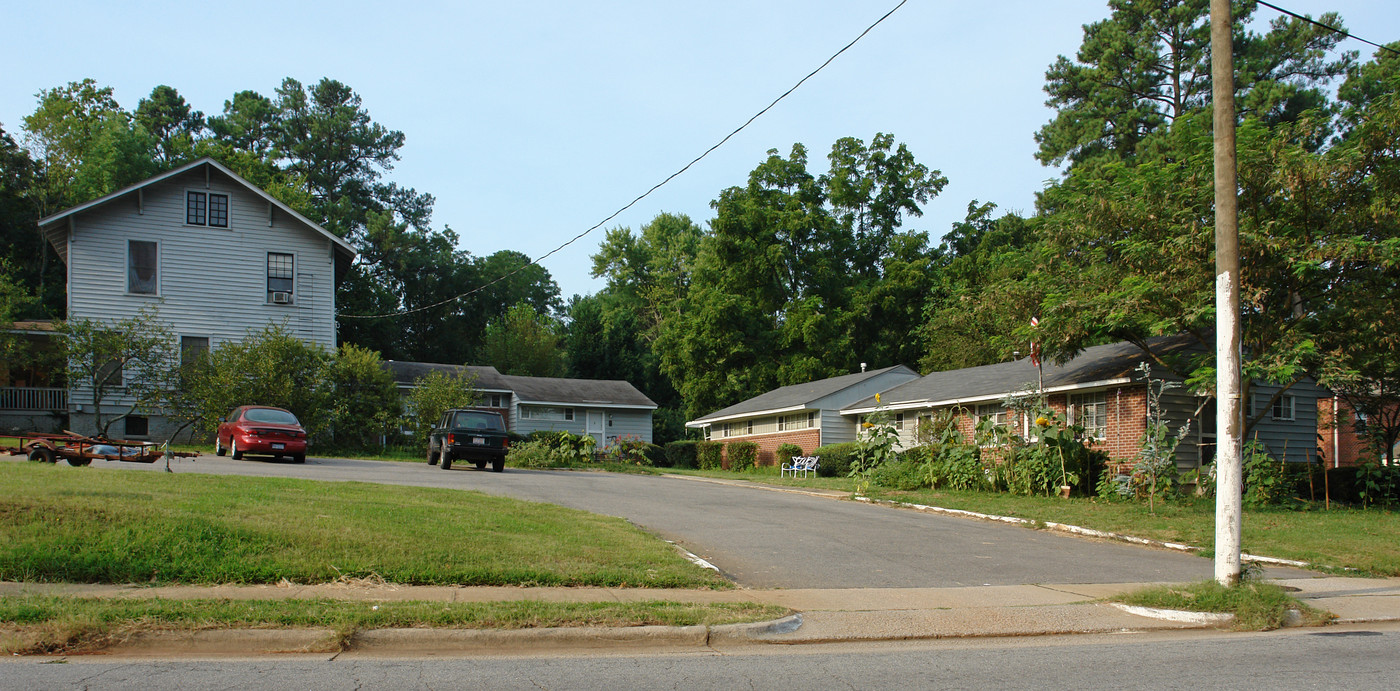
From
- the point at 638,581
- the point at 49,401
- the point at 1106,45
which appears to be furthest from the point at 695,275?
the point at 638,581

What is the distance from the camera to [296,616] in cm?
698

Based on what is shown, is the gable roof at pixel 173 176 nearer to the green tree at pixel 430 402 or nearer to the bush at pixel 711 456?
the green tree at pixel 430 402

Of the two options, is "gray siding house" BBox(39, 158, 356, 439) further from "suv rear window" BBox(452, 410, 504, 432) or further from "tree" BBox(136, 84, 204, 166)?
"tree" BBox(136, 84, 204, 166)

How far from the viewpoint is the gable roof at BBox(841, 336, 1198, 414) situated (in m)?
23.4

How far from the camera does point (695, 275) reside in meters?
56.6

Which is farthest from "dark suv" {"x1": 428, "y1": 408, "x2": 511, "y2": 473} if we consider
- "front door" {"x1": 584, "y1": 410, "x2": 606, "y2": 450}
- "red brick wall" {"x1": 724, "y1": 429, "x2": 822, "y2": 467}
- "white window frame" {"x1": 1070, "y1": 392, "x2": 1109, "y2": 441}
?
"front door" {"x1": 584, "y1": 410, "x2": 606, "y2": 450}

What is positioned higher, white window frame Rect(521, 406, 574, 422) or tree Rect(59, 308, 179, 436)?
tree Rect(59, 308, 179, 436)

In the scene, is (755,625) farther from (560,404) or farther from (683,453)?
(560,404)

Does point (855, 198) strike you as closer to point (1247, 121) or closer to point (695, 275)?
point (695, 275)

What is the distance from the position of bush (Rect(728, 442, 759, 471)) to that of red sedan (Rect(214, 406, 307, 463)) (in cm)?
2095

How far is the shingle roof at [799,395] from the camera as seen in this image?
126 feet

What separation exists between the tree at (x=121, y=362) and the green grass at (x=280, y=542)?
60.2 feet

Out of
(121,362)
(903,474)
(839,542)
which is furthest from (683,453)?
(839,542)

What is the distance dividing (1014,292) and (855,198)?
3693 cm
